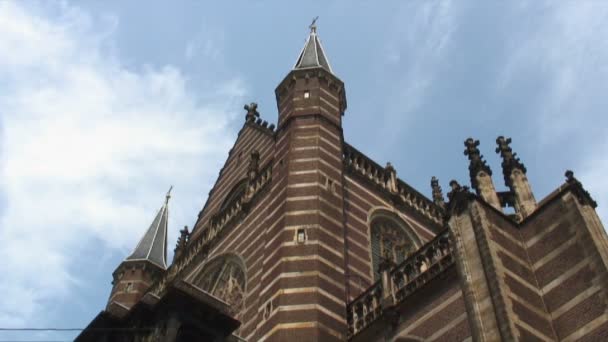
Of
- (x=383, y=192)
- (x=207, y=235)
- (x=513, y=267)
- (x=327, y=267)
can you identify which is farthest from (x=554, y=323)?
(x=207, y=235)

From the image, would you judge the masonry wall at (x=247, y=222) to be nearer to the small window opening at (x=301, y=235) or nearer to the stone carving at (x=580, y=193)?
the small window opening at (x=301, y=235)

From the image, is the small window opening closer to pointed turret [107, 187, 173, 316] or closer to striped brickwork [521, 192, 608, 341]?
striped brickwork [521, 192, 608, 341]

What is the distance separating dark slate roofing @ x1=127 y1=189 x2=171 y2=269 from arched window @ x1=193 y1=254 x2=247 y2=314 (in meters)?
6.40

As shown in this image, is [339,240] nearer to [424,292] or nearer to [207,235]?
[424,292]

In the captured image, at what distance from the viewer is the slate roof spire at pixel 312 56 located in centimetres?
2869

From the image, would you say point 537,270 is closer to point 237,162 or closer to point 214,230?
point 214,230

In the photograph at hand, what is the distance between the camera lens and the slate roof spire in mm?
28689

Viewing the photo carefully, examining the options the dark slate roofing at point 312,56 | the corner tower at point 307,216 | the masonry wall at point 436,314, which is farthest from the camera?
the dark slate roofing at point 312,56

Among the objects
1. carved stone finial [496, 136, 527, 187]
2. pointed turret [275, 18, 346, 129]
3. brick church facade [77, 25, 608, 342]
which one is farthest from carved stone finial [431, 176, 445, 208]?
carved stone finial [496, 136, 527, 187]

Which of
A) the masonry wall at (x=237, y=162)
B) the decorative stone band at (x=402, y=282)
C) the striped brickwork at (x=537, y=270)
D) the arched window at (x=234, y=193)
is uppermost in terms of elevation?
the masonry wall at (x=237, y=162)

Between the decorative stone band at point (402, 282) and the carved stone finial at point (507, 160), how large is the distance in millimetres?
2455

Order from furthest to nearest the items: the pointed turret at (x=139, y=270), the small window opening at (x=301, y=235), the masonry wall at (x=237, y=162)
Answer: the masonry wall at (x=237, y=162) → the pointed turret at (x=139, y=270) → the small window opening at (x=301, y=235)

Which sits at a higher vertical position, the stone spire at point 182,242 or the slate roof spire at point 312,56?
the slate roof spire at point 312,56

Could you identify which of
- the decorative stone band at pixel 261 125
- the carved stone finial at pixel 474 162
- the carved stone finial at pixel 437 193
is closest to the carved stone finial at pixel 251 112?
the decorative stone band at pixel 261 125
